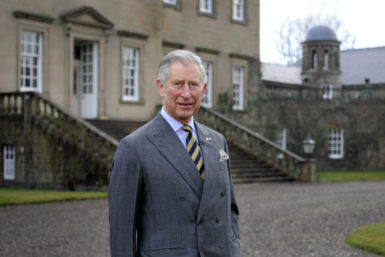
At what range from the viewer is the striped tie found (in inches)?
118

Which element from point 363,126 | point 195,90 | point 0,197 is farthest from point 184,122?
point 363,126

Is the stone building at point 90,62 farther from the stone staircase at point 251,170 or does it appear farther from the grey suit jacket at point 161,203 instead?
the grey suit jacket at point 161,203

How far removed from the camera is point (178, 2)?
23203 millimetres

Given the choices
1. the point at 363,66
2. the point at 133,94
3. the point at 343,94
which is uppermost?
the point at 363,66

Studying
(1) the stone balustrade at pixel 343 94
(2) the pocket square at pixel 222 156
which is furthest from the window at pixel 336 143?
(2) the pocket square at pixel 222 156

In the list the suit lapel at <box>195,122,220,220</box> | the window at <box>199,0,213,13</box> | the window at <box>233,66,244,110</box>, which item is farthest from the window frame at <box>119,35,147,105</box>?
the suit lapel at <box>195,122,220,220</box>

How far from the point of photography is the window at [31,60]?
1783cm

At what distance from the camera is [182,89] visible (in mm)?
3000

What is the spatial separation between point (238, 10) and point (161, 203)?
24423 millimetres

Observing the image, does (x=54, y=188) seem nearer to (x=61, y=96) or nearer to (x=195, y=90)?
(x=61, y=96)

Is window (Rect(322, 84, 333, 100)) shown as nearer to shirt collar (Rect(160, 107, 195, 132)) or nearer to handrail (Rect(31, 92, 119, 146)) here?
handrail (Rect(31, 92, 119, 146))

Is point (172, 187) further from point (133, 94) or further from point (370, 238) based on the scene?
point (133, 94)

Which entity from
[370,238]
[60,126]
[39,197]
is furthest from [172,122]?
[60,126]

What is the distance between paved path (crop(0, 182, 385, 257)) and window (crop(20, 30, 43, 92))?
266 inches
